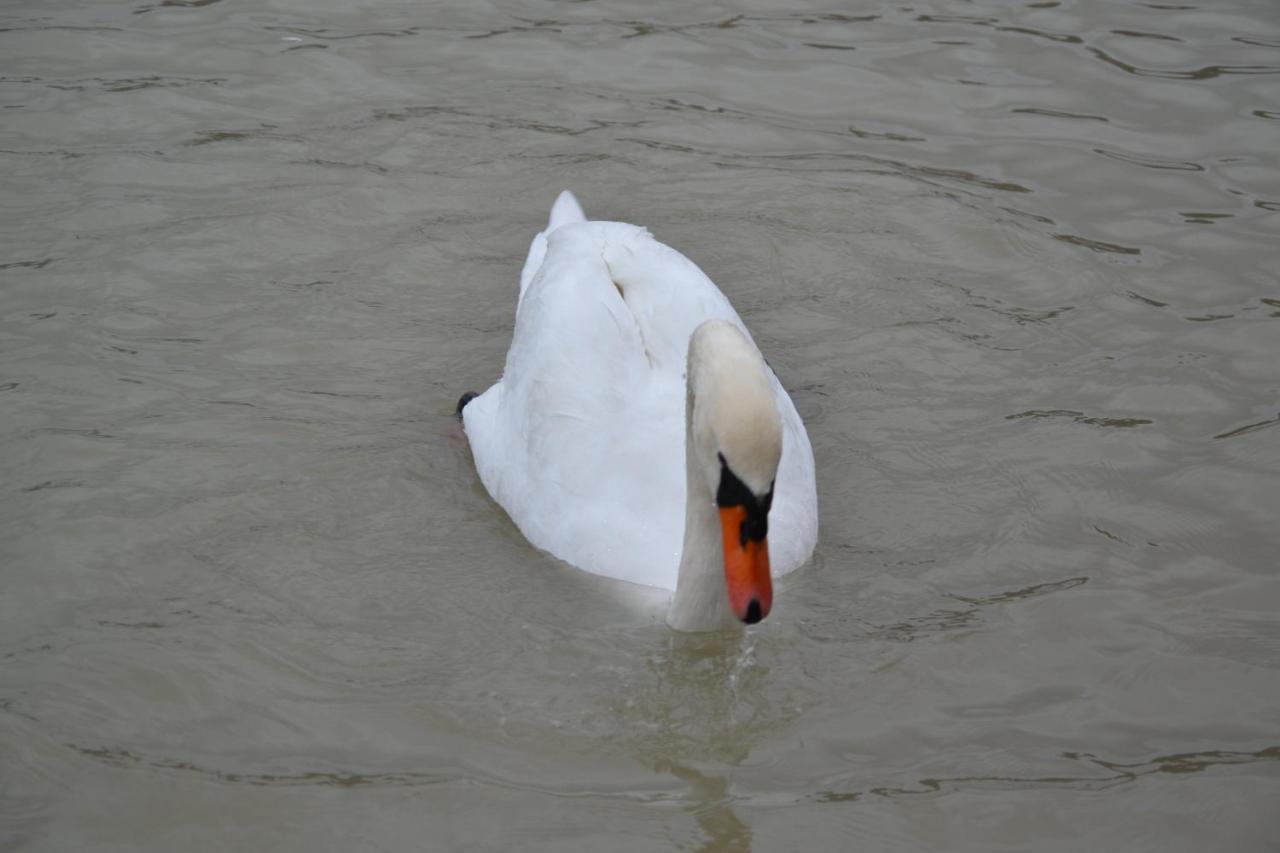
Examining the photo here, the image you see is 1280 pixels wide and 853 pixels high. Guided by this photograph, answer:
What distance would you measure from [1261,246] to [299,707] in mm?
5637

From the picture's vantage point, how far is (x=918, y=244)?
8203 millimetres

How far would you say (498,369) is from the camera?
7289 mm

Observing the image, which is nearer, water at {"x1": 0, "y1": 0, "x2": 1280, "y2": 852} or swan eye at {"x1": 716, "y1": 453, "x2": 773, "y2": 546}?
swan eye at {"x1": 716, "y1": 453, "x2": 773, "y2": 546}

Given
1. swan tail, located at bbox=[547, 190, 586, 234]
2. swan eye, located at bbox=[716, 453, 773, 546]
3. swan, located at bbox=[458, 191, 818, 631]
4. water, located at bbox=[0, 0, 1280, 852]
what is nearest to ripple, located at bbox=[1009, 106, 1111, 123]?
water, located at bbox=[0, 0, 1280, 852]

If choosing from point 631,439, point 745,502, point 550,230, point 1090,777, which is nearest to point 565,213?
point 550,230

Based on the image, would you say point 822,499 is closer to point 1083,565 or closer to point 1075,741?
point 1083,565

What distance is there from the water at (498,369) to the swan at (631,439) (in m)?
0.18

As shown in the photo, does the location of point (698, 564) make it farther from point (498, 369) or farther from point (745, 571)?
point (498, 369)

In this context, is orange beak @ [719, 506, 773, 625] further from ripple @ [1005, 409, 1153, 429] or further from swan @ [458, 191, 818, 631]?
ripple @ [1005, 409, 1153, 429]

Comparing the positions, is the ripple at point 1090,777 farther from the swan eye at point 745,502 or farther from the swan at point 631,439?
the swan eye at point 745,502

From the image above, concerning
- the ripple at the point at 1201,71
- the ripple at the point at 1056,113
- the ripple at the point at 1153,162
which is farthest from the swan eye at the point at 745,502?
the ripple at the point at 1201,71

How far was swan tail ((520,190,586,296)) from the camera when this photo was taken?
724 cm

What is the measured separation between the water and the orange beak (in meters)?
0.58

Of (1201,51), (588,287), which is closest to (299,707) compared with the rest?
(588,287)
